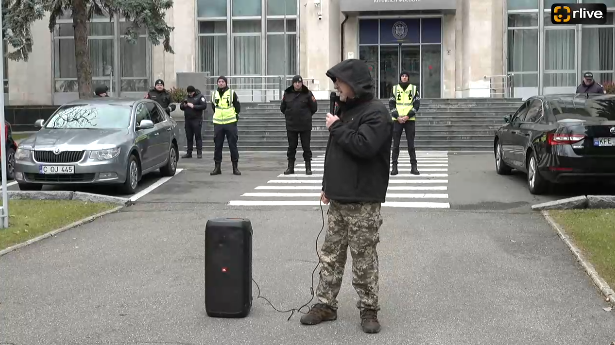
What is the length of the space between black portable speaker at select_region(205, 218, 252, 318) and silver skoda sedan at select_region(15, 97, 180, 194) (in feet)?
22.7

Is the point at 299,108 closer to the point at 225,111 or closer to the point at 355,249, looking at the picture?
the point at 225,111

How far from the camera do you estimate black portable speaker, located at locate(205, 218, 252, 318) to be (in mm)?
5758

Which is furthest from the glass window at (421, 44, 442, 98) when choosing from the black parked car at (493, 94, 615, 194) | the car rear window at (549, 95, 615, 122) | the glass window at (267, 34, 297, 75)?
the car rear window at (549, 95, 615, 122)

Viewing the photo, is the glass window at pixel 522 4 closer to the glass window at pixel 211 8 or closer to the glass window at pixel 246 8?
the glass window at pixel 246 8

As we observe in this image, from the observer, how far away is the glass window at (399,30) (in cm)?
3288

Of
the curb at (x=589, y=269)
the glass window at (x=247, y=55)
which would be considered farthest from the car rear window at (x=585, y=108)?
the glass window at (x=247, y=55)

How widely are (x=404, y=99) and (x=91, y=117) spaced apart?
5.64 m

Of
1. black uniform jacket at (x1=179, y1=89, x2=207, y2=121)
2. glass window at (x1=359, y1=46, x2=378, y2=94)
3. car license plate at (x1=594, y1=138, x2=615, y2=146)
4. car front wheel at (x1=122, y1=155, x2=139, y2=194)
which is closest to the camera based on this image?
car license plate at (x1=594, y1=138, x2=615, y2=146)

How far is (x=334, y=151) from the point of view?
5516 millimetres

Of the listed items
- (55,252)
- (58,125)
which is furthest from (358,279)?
(58,125)

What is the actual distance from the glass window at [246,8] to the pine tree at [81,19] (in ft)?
22.0

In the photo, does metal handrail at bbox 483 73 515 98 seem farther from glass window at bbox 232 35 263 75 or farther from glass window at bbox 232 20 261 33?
glass window at bbox 232 20 261 33

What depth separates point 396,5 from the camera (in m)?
31.1

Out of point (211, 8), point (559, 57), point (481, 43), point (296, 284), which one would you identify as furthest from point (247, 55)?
point (296, 284)
